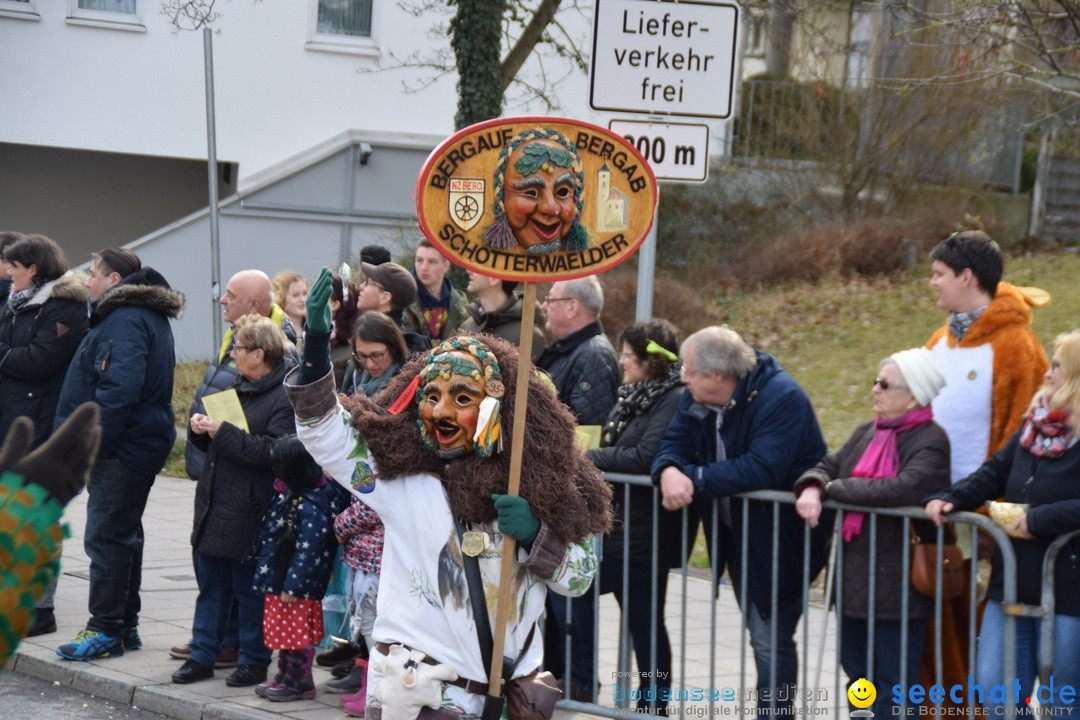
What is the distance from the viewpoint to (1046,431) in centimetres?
490

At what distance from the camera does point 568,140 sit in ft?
13.8

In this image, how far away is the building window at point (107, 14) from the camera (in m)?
19.3

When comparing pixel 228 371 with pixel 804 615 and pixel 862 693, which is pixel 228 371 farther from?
pixel 862 693

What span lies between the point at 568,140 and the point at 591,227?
0.29 metres

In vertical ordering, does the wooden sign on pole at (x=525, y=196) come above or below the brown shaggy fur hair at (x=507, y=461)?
above

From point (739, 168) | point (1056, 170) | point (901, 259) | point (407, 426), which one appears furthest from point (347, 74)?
point (407, 426)

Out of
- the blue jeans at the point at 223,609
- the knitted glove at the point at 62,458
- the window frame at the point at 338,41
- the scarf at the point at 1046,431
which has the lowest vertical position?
the blue jeans at the point at 223,609

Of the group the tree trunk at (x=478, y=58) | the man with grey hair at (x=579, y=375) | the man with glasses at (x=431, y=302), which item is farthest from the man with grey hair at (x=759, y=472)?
the tree trunk at (x=478, y=58)

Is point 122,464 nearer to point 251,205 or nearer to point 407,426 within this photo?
point 407,426

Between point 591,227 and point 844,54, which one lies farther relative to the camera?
point 844,54

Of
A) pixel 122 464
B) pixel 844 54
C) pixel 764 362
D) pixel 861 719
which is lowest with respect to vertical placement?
pixel 861 719

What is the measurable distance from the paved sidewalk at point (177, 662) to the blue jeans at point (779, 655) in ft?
0.41

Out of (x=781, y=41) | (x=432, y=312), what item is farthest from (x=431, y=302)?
(x=781, y=41)

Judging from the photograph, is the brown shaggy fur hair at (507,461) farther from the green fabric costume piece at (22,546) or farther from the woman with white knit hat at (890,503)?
the green fabric costume piece at (22,546)
